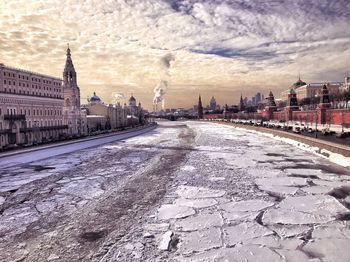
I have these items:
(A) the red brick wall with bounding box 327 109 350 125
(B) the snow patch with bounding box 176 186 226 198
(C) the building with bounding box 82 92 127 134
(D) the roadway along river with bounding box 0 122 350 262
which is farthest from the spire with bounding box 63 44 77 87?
(B) the snow patch with bounding box 176 186 226 198

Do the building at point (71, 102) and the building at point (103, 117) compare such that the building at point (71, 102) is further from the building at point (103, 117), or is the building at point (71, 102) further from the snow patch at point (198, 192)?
the snow patch at point (198, 192)

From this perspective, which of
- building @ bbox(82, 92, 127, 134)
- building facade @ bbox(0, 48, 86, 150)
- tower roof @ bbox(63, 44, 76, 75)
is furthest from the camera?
building @ bbox(82, 92, 127, 134)

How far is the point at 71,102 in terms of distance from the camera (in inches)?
2362

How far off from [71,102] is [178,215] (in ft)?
188

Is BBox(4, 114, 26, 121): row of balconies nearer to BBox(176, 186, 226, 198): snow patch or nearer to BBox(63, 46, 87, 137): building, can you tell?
BBox(63, 46, 87, 137): building

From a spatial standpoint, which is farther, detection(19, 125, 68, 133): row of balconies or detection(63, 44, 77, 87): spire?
detection(63, 44, 77, 87): spire

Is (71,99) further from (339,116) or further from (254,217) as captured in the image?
(254,217)

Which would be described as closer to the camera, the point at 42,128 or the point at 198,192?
the point at 198,192

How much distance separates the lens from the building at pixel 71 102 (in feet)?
189

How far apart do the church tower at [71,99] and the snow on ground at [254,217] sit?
51.2 meters

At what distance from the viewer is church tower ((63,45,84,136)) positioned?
5756cm

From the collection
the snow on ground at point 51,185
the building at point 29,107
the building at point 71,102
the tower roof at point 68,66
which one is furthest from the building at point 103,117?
the snow on ground at point 51,185

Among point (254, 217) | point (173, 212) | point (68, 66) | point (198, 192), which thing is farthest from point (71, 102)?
point (254, 217)

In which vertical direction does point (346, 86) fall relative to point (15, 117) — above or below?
above
